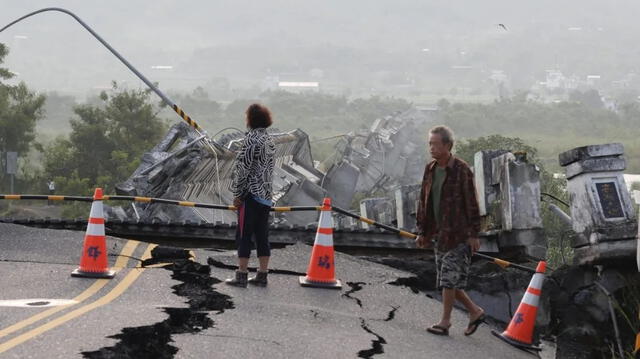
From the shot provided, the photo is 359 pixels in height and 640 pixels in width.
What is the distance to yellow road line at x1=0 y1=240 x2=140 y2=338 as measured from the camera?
8.24 m

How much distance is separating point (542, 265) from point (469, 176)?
54.0 inches

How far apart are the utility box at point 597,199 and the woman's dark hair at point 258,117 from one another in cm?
388

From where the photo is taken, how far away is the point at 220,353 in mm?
7801

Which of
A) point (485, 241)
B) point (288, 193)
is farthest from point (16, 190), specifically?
point (485, 241)

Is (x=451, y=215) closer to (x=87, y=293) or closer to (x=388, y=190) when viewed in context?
(x=87, y=293)

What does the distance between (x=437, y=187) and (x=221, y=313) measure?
2.21m

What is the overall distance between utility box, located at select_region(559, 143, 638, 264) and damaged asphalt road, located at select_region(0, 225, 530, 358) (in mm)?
2184

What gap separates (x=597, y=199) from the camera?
12766 mm

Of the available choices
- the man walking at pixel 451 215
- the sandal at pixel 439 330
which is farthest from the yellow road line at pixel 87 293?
the man walking at pixel 451 215

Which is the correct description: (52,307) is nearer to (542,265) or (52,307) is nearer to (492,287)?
(542,265)

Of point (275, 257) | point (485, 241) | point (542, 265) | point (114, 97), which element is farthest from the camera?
point (114, 97)

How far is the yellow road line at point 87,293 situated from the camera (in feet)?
27.0

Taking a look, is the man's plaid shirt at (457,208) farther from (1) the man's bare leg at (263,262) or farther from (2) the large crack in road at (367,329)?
(1) the man's bare leg at (263,262)

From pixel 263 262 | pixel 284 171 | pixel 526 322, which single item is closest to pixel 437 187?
pixel 526 322
